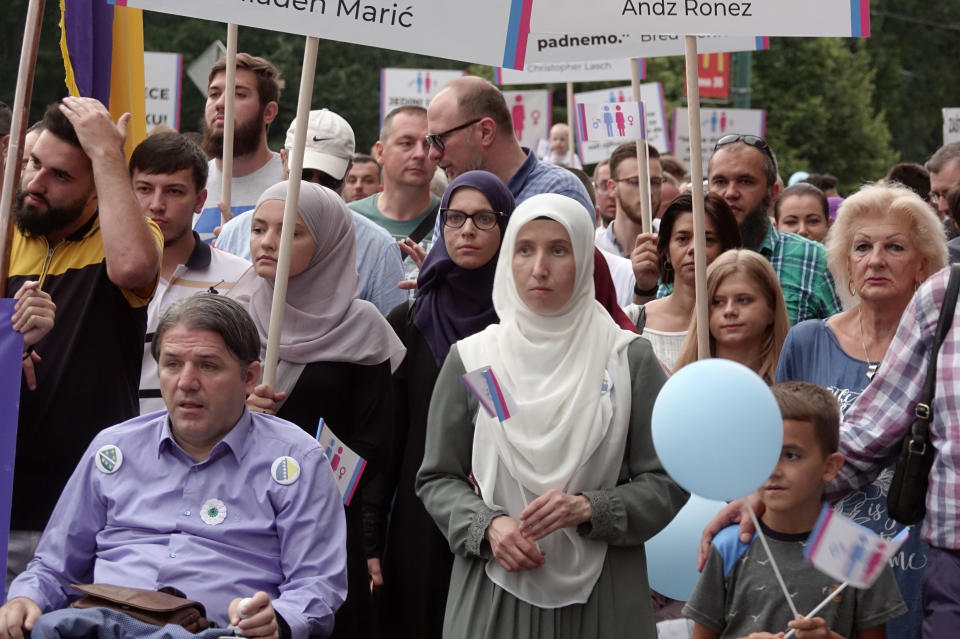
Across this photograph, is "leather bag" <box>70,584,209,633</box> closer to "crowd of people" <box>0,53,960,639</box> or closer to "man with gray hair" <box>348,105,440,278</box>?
"crowd of people" <box>0,53,960,639</box>

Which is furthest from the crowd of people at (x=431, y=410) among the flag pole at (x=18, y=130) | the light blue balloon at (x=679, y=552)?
the light blue balloon at (x=679, y=552)

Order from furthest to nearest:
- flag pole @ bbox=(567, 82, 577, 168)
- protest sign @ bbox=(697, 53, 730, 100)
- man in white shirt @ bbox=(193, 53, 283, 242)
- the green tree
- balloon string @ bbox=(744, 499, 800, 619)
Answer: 1. the green tree
2. protest sign @ bbox=(697, 53, 730, 100)
3. flag pole @ bbox=(567, 82, 577, 168)
4. man in white shirt @ bbox=(193, 53, 283, 242)
5. balloon string @ bbox=(744, 499, 800, 619)

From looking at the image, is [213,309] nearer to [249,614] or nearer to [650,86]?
[249,614]

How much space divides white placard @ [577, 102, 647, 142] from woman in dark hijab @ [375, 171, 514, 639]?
1.79 m

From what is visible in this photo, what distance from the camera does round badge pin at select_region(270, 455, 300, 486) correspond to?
4.63 m

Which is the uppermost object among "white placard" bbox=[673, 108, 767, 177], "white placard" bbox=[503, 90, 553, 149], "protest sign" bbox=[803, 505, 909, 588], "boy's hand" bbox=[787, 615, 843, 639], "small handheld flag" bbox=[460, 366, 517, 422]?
"white placard" bbox=[503, 90, 553, 149]

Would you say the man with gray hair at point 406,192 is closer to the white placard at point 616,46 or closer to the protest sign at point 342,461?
the white placard at point 616,46

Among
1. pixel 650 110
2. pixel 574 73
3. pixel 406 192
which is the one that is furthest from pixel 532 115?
pixel 406 192

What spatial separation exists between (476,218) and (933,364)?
74.4 inches

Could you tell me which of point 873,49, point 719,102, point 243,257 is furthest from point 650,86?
point 873,49

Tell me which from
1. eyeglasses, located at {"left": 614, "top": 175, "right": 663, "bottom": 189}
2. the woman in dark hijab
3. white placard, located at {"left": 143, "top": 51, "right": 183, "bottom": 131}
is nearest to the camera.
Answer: the woman in dark hijab

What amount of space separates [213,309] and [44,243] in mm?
932

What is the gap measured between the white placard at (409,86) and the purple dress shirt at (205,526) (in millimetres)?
9614

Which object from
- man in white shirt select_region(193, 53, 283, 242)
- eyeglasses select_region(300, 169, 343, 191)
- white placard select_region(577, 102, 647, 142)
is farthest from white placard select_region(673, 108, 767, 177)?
eyeglasses select_region(300, 169, 343, 191)
